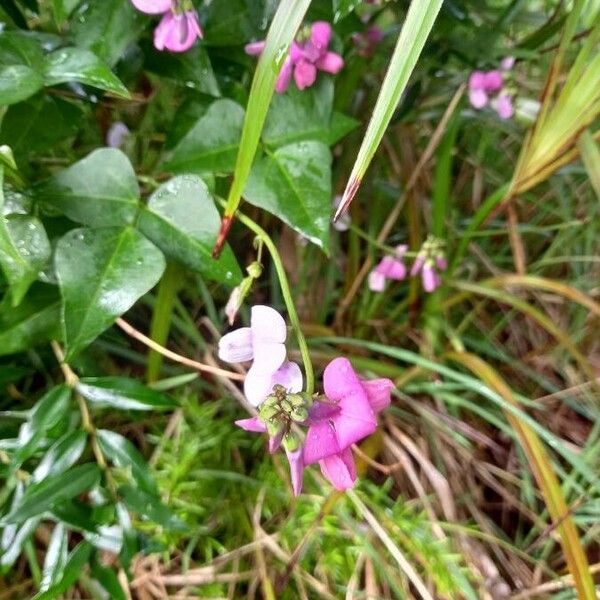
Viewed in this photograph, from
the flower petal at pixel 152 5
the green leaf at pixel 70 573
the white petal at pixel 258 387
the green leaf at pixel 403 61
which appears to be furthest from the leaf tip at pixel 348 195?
the green leaf at pixel 70 573

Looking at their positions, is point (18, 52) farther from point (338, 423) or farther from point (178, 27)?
point (338, 423)

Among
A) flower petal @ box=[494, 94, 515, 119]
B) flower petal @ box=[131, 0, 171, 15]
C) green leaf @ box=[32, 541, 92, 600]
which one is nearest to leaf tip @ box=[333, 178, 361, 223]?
flower petal @ box=[131, 0, 171, 15]

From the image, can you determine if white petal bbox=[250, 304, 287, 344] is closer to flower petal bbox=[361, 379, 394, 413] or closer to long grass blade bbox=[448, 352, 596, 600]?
flower petal bbox=[361, 379, 394, 413]

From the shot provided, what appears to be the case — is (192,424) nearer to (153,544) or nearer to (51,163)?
(153,544)

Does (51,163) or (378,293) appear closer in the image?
(51,163)

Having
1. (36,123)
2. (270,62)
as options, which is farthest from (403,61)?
(36,123)

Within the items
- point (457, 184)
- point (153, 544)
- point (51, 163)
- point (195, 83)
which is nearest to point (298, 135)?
point (195, 83)

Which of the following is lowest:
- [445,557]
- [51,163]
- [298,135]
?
[445,557]
